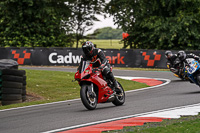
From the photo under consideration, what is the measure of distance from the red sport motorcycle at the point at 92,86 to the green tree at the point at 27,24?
1141 inches

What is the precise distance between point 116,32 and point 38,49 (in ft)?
376

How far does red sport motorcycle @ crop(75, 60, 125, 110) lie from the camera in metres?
9.87

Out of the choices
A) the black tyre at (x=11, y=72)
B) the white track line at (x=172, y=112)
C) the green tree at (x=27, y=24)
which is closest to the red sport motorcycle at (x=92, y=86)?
the white track line at (x=172, y=112)

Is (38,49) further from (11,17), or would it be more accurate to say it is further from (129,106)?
(129,106)

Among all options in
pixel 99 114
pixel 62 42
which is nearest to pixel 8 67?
pixel 99 114

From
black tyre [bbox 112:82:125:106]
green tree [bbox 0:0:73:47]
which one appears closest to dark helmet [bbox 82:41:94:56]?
black tyre [bbox 112:82:125:106]

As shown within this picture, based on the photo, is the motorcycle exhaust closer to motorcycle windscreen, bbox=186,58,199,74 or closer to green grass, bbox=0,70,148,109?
green grass, bbox=0,70,148,109

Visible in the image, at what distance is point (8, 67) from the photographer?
12844mm

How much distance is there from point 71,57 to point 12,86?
18.2 meters

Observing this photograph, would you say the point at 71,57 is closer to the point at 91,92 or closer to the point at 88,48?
the point at 88,48

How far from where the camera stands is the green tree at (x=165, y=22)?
1401 inches

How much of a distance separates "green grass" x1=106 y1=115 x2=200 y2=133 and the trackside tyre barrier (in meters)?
5.85

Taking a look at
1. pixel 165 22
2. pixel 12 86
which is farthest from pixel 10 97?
pixel 165 22

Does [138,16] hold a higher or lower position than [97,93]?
higher
